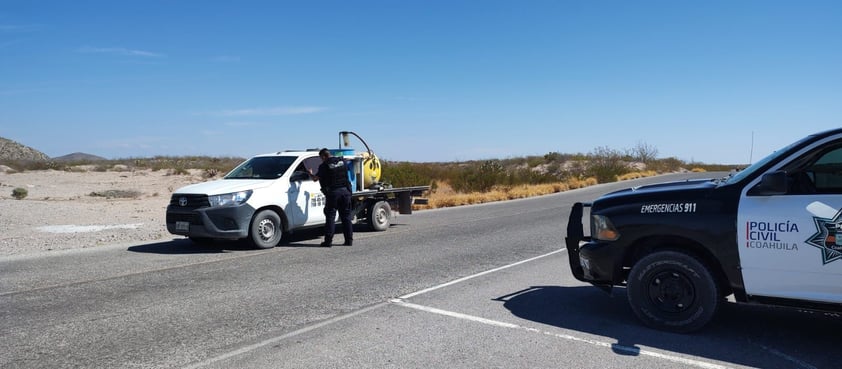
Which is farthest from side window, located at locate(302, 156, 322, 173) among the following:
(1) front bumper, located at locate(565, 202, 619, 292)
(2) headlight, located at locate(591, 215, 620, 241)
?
(2) headlight, located at locate(591, 215, 620, 241)

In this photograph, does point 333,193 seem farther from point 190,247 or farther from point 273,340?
point 273,340

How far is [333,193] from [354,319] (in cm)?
509

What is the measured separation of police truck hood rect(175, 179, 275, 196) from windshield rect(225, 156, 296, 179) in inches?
14.7

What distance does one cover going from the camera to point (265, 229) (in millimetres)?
10266

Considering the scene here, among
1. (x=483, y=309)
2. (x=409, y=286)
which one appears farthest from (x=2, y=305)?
(x=483, y=309)

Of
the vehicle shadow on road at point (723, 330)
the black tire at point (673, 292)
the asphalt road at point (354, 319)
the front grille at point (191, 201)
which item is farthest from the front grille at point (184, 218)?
the black tire at point (673, 292)

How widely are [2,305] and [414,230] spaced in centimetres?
806

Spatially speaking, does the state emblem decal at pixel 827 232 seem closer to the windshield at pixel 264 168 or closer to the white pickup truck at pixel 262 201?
the white pickup truck at pixel 262 201

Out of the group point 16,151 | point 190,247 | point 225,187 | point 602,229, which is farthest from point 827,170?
point 16,151

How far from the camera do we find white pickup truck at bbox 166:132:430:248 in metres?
9.86

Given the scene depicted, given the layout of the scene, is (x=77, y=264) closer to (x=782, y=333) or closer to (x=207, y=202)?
(x=207, y=202)

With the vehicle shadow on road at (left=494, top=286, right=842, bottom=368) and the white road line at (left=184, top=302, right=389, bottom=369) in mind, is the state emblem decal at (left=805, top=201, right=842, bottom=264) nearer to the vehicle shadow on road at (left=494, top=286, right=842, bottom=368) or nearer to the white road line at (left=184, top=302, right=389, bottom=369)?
the vehicle shadow on road at (left=494, top=286, right=842, bottom=368)

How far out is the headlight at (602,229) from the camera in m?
5.42

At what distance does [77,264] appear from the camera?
896 cm
